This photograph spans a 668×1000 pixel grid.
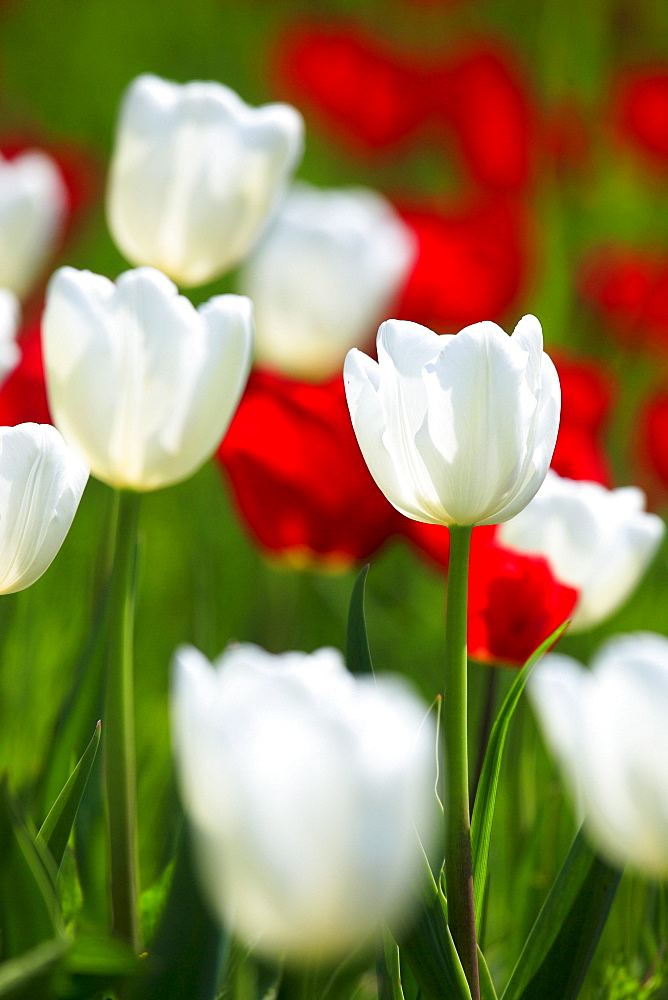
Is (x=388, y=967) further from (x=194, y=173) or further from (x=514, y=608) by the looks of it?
(x=194, y=173)

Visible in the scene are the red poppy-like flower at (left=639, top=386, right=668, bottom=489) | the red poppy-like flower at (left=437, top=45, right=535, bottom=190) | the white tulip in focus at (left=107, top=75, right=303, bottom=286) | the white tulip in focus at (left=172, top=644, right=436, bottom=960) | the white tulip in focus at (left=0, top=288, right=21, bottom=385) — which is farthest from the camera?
the red poppy-like flower at (left=437, top=45, right=535, bottom=190)

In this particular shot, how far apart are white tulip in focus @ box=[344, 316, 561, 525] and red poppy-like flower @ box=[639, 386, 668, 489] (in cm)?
53

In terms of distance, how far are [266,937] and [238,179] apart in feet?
1.29

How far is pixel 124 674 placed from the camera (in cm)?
38

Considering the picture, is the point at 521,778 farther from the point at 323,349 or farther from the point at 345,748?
the point at 323,349

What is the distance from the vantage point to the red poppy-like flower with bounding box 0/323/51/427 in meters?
0.52

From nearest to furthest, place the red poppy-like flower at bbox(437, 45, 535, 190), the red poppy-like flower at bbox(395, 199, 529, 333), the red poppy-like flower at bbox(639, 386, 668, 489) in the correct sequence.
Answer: the red poppy-like flower at bbox(639, 386, 668, 489)
the red poppy-like flower at bbox(395, 199, 529, 333)
the red poppy-like flower at bbox(437, 45, 535, 190)

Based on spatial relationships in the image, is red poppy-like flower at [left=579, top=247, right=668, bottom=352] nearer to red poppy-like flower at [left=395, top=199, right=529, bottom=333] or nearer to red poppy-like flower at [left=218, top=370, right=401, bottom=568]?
red poppy-like flower at [left=395, top=199, right=529, bottom=333]

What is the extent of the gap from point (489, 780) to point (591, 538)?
5.2 inches

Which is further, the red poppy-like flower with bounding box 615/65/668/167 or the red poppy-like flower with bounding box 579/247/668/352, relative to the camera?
the red poppy-like flower with bounding box 615/65/668/167

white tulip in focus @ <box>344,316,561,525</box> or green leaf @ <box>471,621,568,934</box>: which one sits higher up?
white tulip in focus @ <box>344,316,561,525</box>

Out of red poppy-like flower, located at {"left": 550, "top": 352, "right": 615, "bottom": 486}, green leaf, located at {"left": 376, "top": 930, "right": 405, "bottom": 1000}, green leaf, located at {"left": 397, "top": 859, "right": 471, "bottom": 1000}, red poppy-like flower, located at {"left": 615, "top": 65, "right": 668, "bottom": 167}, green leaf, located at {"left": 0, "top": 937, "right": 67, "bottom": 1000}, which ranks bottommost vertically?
red poppy-like flower, located at {"left": 615, "top": 65, "right": 668, "bottom": 167}

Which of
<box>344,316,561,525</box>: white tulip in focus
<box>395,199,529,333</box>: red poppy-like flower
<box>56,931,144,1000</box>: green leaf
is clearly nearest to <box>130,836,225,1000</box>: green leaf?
<box>56,931,144,1000</box>: green leaf

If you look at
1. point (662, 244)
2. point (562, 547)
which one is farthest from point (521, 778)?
point (662, 244)
